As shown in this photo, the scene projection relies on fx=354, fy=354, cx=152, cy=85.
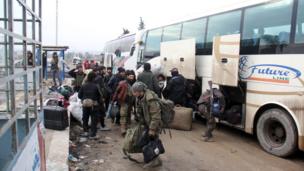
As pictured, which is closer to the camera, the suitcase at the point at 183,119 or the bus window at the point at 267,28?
the bus window at the point at 267,28

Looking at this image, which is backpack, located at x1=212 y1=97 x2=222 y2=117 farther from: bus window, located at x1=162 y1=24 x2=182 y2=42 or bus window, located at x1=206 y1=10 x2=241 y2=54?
bus window, located at x1=162 y1=24 x2=182 y2=42

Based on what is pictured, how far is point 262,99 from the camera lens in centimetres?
700

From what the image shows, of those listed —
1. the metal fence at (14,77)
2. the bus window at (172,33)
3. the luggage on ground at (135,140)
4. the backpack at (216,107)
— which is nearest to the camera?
the metal fence at (14,77)

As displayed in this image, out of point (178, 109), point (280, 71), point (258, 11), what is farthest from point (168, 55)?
point (280, 71)

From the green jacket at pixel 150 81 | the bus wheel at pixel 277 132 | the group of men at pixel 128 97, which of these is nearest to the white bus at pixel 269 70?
the bus wheel at pixel 277 132

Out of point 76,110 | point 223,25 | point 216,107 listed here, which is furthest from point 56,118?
point 223,25

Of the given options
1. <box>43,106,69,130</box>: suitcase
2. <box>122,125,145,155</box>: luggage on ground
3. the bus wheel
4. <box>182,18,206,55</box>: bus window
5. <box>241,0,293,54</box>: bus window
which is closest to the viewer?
<box>122,125,145,155</box>: luggage on ground

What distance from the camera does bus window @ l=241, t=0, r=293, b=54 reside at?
663cm

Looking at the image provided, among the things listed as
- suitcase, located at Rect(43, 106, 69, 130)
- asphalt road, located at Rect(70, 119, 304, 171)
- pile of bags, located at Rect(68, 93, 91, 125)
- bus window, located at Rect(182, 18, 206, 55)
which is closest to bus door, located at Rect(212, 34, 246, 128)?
asphalt road, located at Rect(70, 119, 304, 171)

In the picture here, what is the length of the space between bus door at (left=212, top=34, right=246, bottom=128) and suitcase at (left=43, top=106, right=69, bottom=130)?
11.7ft

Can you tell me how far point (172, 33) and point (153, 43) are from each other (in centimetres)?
169

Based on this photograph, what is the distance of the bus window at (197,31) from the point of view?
9461mm

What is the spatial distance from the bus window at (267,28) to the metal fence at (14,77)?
4789 millimetres

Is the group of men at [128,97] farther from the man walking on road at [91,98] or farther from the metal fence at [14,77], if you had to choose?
the metal fence at [14,77]
